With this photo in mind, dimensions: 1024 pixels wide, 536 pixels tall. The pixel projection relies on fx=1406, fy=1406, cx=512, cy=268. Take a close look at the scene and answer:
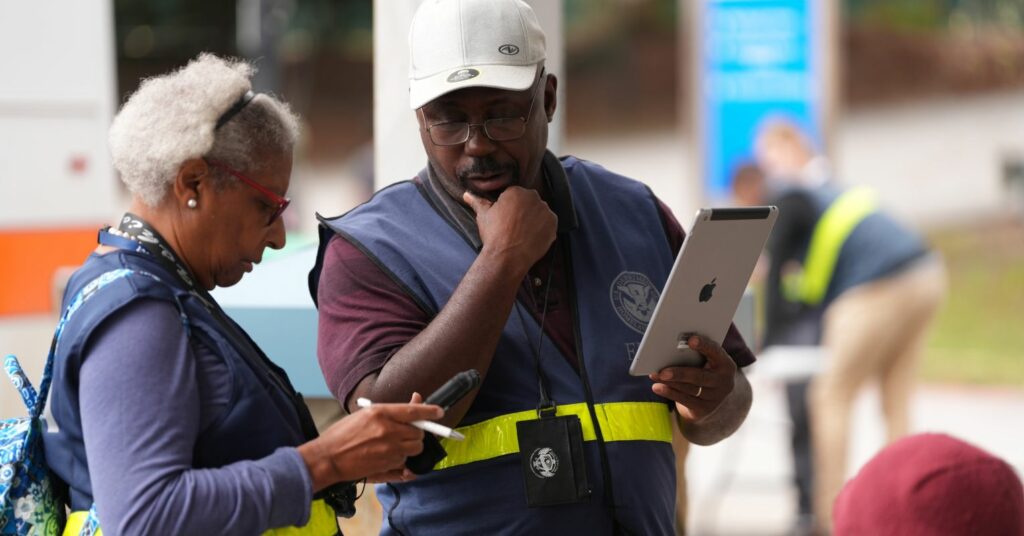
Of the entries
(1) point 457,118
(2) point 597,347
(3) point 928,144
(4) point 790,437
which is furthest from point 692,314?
(3) point 928,144

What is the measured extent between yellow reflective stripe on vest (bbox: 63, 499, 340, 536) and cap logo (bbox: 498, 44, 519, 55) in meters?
0.87

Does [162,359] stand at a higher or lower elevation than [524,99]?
lower

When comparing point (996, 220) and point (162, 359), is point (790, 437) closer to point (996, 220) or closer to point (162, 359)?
point (162, 359)

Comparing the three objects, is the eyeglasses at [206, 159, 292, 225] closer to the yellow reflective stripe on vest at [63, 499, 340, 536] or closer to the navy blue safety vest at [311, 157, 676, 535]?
the navy blue safety vest at [311, 157, 676, 535]

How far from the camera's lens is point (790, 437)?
7.88 meters

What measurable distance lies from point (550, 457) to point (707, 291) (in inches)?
16.2

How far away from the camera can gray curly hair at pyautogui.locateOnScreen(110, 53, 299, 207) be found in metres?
2.19

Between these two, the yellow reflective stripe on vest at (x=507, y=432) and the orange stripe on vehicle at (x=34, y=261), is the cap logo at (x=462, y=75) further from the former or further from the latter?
the orange stripe on vehicle at (x=34, y=261)

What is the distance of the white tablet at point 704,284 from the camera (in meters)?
2.41

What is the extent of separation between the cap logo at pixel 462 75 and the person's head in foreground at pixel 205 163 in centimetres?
36

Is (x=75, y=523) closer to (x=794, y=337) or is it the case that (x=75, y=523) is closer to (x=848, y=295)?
(x=848, y=295)

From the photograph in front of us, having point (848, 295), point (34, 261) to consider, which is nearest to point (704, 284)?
point (848, 295)

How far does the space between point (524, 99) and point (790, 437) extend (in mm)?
5637

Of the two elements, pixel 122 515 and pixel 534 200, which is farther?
pixel 534 200
